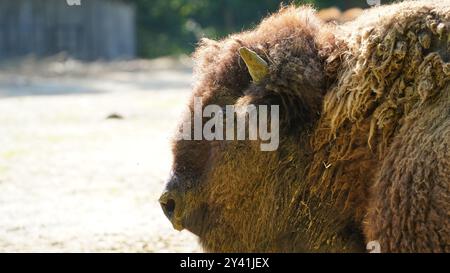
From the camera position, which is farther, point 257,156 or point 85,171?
point 85,171

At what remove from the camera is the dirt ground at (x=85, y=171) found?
7727 millimetres

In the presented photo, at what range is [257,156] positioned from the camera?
4.64 m

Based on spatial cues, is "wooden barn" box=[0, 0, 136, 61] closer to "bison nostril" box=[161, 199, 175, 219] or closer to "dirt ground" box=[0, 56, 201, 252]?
"dirt ground" box=[0, 56, 201, 252]

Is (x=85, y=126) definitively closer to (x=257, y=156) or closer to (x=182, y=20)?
(x=257, y=156)

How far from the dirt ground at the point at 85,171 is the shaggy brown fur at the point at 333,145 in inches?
Answer: 22.8

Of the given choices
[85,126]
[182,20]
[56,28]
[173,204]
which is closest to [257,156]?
[173,204]

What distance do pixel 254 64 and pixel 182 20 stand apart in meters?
51.6

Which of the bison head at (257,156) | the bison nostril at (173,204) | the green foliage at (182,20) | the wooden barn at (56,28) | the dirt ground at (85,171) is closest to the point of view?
the bison head at (257,156)

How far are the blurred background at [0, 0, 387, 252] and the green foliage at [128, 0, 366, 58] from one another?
7.79ft

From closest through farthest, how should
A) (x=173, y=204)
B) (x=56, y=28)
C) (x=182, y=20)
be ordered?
(x=173, y=204), (x=56, y=28), (x=182, y=20)

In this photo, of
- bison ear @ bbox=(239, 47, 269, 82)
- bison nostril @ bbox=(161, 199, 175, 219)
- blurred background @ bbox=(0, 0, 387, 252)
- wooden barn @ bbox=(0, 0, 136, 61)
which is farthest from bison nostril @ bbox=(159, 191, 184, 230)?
wooden barn @ bbox=(0, 0, 136, 61)

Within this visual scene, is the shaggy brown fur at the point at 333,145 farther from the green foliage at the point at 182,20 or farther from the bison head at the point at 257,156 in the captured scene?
the green foliage at the point at 182,20

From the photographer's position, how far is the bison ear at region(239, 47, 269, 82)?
460 cm

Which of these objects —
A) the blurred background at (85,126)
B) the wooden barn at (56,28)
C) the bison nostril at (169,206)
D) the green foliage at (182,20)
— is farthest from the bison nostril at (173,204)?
the green foliage at (182,20)
